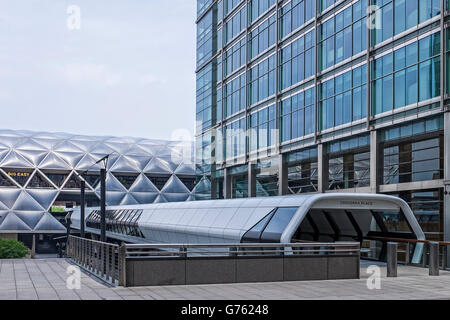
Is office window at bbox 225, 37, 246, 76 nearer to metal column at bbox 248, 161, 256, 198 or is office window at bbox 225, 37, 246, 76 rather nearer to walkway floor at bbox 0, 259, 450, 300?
metal column at bbox 248, 161, 256, 198

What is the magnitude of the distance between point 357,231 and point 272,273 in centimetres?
1176

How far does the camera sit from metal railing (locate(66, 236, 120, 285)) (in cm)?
1856

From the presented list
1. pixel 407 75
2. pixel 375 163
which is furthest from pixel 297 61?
pixel 407 75

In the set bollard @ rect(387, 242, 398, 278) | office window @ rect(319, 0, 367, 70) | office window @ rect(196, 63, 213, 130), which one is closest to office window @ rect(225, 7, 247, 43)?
office window @ rect(196, 63, 213, 130)

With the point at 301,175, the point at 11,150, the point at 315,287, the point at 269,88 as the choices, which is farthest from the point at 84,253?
the point at 11,150

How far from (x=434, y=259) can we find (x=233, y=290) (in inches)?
325

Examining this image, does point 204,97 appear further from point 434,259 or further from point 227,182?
point 434,259

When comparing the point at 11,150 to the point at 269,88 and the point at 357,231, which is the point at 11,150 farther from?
the point at 357,231

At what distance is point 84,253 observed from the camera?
25.7m

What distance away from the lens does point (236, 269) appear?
1834 cm

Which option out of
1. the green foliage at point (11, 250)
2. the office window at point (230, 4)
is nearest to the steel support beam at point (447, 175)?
the green foliage at point (11, 250)

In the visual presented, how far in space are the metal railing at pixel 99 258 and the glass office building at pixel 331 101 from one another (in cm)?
1871

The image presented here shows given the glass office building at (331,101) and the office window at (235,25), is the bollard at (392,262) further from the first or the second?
the office window at (235,25)

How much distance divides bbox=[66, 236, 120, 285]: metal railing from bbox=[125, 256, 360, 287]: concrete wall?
2.97 ft
